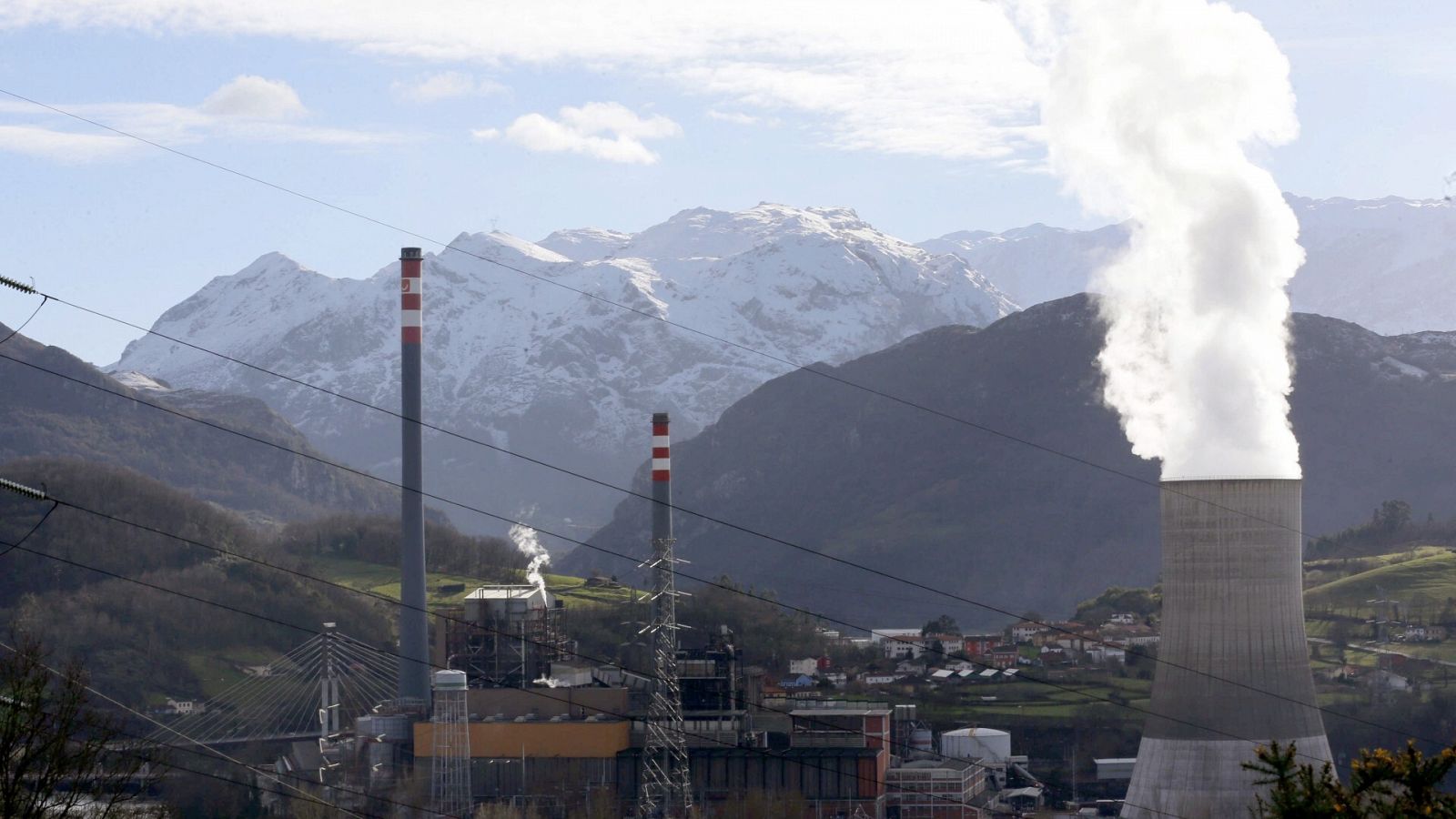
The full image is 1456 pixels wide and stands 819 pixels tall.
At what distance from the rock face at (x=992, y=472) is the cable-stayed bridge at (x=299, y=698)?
65.1 metres

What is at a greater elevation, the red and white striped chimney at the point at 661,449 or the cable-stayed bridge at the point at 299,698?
the red and white striped chimney at the point at 661,449

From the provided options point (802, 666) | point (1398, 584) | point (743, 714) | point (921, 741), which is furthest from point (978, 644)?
point (743, 714)

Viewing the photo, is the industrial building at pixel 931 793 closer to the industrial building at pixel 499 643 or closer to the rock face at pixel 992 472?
the industrial building at pixel 499 643

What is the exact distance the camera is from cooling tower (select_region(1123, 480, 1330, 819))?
121 ft

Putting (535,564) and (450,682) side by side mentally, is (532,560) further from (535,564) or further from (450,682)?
(450,682)

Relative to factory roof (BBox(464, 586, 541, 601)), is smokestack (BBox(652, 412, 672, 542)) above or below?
above

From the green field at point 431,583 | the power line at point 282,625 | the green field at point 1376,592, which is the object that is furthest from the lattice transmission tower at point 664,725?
the green field at point 1376,592

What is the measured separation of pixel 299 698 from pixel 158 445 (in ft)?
335

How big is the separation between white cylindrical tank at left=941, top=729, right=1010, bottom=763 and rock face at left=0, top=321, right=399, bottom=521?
106m

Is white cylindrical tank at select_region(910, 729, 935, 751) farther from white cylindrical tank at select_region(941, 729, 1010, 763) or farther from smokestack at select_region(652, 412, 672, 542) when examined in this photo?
smokestack at select_region(652, 412, 672, 542)

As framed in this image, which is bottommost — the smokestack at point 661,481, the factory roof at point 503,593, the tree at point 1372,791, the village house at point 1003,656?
the tree at point 1372,791

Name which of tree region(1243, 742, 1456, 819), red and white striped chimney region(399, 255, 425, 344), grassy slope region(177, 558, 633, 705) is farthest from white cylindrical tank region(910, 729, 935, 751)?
tree region(1243, 742, 1456, 819)

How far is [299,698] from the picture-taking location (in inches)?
2894

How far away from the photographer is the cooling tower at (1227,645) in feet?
121
